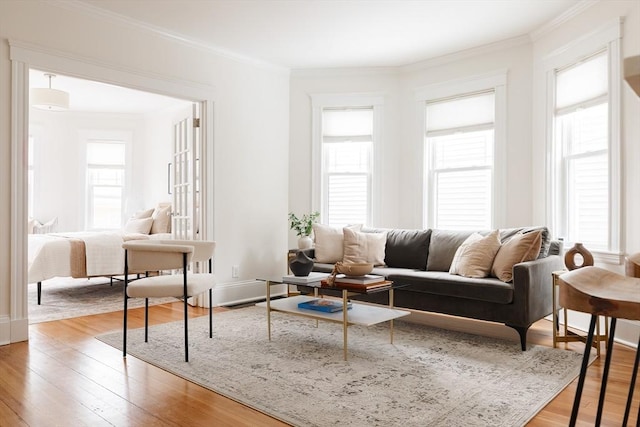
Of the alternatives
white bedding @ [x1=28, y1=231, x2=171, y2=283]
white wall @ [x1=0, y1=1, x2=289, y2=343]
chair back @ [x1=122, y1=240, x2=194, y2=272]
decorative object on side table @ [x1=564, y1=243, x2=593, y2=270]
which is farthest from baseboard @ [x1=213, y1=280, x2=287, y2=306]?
decorative object on side table @ [x1=564, y1=243, x2=593, y2=270]

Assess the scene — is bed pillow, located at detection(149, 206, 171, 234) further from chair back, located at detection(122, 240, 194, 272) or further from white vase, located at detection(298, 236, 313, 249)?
chair back, located at detection(122, 240, 194, 272)

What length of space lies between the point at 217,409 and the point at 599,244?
335 cm

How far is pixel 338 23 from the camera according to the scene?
440cm

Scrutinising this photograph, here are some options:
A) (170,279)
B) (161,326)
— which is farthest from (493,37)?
(161,326)

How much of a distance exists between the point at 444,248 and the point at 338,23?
Answer: 2331 millimetres

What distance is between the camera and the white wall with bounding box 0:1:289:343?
3.56m

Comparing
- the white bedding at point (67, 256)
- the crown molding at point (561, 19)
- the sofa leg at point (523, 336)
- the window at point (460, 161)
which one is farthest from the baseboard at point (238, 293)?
the crown molding at point (561, 19)

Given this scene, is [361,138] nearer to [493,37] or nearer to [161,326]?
[493,37]

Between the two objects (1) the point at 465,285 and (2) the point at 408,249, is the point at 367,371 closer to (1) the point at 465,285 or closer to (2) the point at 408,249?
(1) the point at 465,285

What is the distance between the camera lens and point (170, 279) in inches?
128

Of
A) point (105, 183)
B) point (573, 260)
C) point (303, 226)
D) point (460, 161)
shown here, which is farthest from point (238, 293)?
point (105, 183)

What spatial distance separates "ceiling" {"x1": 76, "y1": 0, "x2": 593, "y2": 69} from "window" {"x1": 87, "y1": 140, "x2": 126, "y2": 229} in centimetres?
455

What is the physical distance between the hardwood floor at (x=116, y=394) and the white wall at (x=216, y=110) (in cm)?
69

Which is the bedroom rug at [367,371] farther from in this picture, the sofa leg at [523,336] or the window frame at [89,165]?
the window frame at [89,165]
